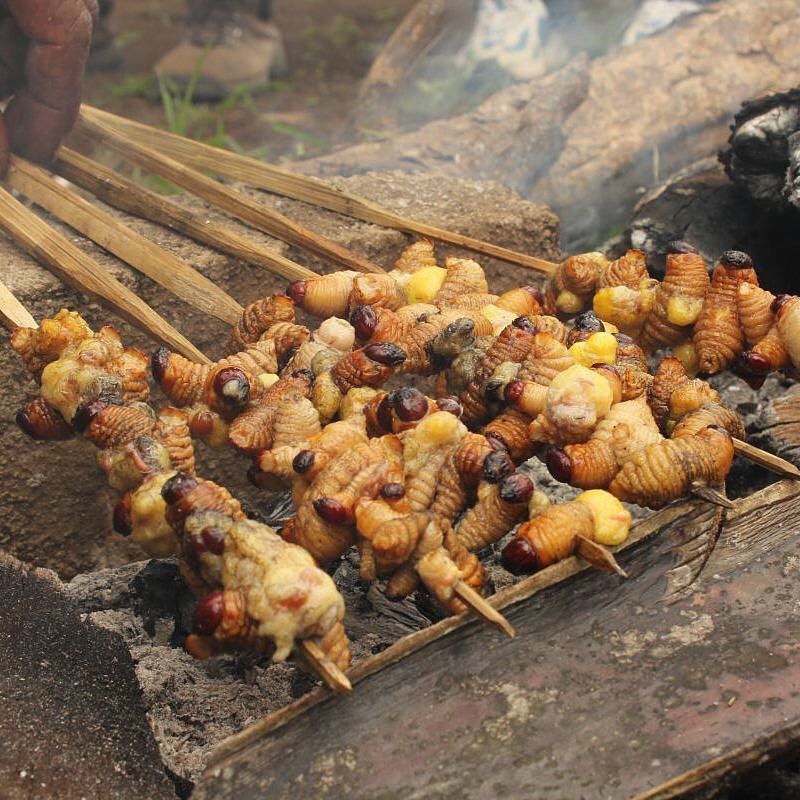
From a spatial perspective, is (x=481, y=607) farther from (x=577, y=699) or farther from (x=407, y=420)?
(x=407, y=420)

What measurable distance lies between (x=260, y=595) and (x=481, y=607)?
0.51m

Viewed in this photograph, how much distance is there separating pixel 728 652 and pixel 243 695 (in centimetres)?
145

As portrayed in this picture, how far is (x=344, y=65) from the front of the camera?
10.9 meters

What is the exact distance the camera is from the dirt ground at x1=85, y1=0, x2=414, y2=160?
8812mm

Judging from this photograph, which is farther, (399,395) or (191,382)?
(191,382)

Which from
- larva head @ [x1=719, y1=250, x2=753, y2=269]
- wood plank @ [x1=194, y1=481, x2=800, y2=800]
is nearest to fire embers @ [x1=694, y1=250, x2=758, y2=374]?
larva head @ [x1=719, y1=250, x2=753, y2=269]

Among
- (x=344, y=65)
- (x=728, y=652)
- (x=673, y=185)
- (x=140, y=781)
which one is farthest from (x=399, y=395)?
(x=344, y=65)

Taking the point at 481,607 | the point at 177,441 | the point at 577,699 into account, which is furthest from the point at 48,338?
the point at 577,699

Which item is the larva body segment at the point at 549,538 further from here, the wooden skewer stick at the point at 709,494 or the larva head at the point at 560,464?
the wooden skewer stick at the point at 709,494

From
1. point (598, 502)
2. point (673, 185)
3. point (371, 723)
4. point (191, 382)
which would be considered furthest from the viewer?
point (673, 185)

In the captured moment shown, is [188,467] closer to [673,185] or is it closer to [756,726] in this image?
[756,726]

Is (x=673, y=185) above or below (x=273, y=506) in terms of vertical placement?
above

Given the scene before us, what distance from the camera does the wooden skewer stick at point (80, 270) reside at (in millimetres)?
3129

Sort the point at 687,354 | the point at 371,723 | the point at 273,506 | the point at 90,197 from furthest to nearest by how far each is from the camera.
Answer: the point at 90,197
the point at 273,506
the point at 687,354
the point at 371,723
